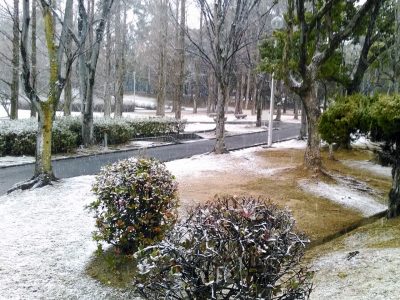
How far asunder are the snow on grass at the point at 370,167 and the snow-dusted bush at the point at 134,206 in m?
9.85

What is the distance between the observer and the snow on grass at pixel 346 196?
8.55m

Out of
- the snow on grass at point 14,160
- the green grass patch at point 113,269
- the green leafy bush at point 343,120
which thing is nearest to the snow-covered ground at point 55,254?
the green grass patch at point 113,269

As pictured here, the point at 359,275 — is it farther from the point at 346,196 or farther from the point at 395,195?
the point at 346,196

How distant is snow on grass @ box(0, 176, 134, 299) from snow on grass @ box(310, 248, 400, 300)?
7.98 feet

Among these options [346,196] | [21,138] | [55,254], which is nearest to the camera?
[55,254]

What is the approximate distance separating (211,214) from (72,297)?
7.40ft

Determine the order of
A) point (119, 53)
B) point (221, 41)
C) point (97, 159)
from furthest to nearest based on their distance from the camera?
→ point (119, 53)
point (221, 41)
point (97, 159)

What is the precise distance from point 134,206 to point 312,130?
7.54 metres

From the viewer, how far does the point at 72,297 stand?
4449 mm

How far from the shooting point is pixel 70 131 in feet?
49.2

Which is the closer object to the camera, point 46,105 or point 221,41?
point 46,105

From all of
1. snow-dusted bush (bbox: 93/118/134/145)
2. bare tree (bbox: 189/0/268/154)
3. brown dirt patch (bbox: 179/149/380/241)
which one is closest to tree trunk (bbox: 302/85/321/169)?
brown dirt patch (bbox: 179/149/380/241)

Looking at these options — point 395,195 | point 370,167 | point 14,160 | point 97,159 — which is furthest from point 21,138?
point 370,167

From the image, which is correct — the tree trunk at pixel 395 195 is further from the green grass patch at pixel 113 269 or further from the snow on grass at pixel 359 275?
the green grass patch at pixel 113 269
